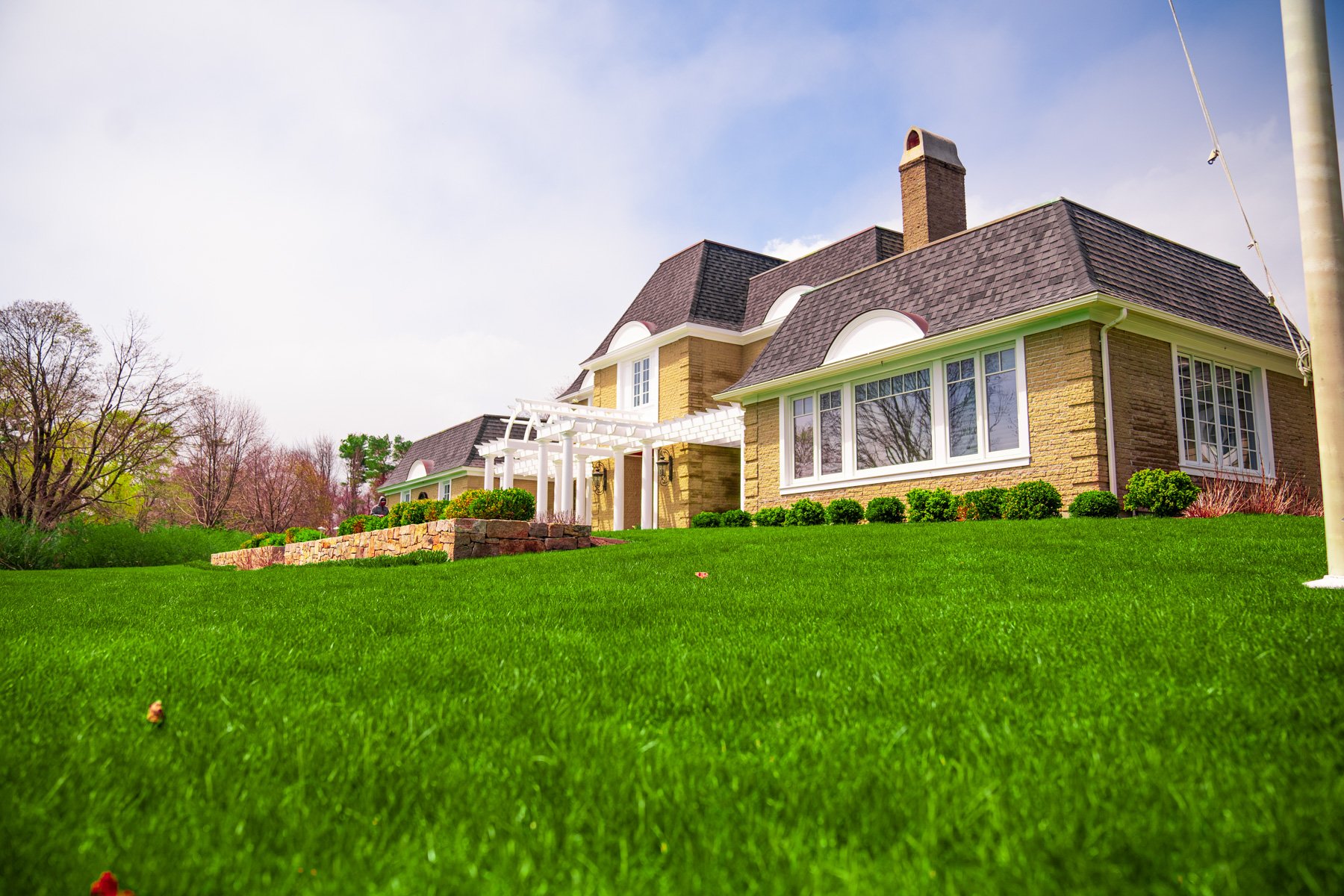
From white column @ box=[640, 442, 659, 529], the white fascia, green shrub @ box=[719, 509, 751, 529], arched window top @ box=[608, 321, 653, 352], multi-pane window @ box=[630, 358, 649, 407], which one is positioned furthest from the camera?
multi-pane window @ box=[630, 358, 649, 407]

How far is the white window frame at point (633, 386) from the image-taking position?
79.6 ft

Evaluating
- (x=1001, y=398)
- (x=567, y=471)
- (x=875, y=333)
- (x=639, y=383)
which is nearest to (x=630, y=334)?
(x=639, y=383)

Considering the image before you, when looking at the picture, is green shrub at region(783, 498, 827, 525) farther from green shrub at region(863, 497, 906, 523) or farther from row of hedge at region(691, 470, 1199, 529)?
green shrub at region(863, 497, 906, 523)

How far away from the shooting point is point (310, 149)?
1252 cm

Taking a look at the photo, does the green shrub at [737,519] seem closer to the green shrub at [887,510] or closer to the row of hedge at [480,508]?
the green shrub at [887,510]

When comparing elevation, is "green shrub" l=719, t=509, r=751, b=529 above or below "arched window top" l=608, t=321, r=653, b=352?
below

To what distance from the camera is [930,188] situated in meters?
18.6

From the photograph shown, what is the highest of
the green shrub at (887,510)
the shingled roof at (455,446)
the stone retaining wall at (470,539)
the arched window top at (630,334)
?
the arched window top at (630,334)

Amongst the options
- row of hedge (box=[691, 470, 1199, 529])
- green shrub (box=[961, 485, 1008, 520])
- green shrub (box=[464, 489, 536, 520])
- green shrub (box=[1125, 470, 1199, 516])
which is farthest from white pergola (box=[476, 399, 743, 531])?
green shrub (box=[1125, 470, 1199, 516])

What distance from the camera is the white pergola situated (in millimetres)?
20891

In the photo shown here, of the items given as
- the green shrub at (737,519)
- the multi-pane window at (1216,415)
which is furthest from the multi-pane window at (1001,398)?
the green shrub at (737,519)

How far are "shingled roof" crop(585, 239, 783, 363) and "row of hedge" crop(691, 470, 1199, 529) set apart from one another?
8.38 meters

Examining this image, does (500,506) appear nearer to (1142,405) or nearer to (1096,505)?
(1096,505)

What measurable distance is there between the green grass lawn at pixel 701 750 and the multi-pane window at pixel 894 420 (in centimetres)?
975
